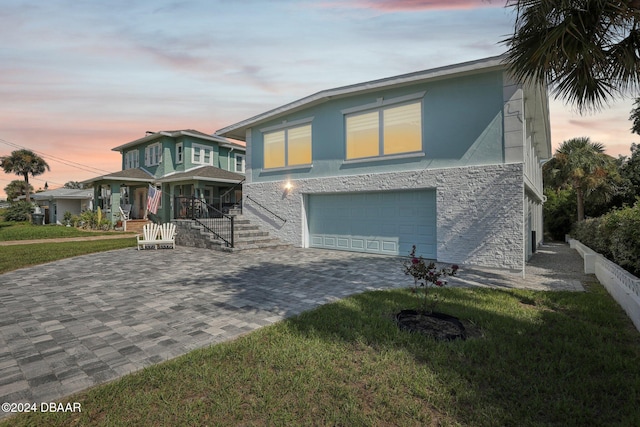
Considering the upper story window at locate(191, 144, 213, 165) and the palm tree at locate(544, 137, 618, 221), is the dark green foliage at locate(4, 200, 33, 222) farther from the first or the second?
the palm tree at locate(544, 137, 618, 221)

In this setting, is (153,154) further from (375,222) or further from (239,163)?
(375,222)

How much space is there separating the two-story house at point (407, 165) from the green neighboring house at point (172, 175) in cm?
741

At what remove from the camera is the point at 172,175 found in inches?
863

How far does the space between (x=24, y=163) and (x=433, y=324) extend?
52.2 meters

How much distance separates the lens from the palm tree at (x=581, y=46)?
194 inches

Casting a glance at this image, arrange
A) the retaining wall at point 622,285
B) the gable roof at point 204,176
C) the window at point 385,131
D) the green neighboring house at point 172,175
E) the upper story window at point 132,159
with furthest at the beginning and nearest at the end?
the upper story window at point 132,159 < the green neighboring house at point 172,175 < the gable roof at point 204,176 < the window at point 385,131 < the retaining wall at point 622,285

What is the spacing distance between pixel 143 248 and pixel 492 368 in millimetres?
13532

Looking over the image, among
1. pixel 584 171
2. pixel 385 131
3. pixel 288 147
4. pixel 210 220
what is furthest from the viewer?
pixel 584 171

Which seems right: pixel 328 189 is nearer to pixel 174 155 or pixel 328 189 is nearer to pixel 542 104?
pixel 542 104

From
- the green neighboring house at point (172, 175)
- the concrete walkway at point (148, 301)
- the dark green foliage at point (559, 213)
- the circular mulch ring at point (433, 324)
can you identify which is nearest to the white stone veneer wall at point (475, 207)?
the concrete walkway at point (148, 301)

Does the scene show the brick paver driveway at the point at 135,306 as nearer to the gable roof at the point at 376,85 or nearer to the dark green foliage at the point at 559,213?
the gable roof at the point at 376,85

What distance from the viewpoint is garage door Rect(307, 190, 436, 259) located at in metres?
10.5

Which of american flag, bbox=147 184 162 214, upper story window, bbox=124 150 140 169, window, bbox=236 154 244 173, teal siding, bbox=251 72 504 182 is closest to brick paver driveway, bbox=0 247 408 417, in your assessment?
teal siding, bbox=251 72 504 182

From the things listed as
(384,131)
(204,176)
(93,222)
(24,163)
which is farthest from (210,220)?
(24,163)
